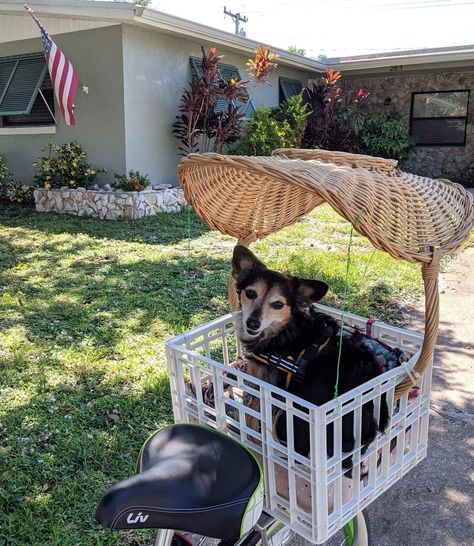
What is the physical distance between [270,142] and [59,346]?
770cm

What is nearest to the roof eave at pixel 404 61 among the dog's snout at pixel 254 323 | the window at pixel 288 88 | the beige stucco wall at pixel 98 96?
the window at pixel 288 88

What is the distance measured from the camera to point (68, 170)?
945 cm

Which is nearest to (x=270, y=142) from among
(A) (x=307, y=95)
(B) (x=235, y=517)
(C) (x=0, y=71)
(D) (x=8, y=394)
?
(A) (x=307, y=95)

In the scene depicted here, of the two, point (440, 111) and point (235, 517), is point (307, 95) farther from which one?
point (235, 517)

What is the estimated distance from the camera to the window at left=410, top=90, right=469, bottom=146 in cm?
1380

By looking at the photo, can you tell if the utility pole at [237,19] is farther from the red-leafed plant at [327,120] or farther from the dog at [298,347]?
the dog at [298,347]

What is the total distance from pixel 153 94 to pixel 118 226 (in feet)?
9.61

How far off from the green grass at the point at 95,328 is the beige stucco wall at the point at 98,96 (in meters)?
1.83

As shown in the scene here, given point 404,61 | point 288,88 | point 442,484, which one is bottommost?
point 442,484

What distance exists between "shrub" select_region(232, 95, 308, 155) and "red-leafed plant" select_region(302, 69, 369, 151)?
0.82 metres

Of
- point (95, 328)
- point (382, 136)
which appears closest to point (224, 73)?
point (382, 136)

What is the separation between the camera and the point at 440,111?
1402 cm

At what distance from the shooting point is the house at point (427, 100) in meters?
13.5

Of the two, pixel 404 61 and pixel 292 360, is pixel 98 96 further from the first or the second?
pixel 292 360
